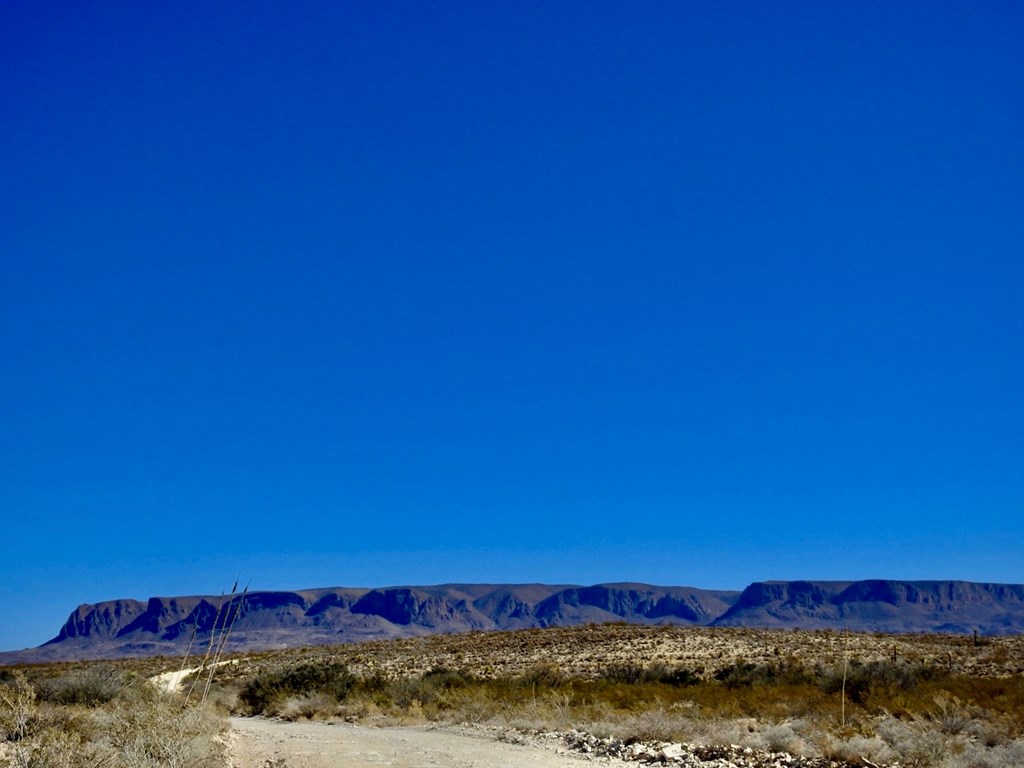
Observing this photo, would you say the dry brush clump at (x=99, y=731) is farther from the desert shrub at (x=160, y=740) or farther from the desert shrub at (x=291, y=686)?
the desert shrub at (x=291, y=686)

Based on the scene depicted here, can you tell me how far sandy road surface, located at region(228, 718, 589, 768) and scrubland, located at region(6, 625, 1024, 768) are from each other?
109 centimetres

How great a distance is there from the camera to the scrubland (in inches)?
516

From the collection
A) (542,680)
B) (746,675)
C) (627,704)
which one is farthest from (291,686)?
(746,675)

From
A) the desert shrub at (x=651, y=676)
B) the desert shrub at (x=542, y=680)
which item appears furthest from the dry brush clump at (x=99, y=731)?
the desert shrub at (x=651, y=676)

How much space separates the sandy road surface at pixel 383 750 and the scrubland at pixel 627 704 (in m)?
1.09

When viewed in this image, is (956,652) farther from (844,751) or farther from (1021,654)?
(844,751)

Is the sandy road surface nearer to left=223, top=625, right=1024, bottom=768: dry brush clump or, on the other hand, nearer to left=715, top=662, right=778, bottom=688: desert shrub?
left=223, top=625, right=1024, bottom=768: dry brush clump

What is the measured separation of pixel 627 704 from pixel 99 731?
45.3 feet

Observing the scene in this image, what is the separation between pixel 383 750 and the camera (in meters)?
17.4

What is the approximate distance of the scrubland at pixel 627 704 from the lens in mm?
13094

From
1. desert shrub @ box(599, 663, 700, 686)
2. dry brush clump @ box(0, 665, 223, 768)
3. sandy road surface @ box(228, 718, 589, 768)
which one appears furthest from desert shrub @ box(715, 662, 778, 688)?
dry brush clump @ box(0, 665, 223, 768)

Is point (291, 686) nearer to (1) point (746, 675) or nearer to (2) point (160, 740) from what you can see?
(1) point (746, 675)

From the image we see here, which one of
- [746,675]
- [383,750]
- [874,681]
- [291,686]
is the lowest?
[291,686]

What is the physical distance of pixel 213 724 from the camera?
16328 millimetres
